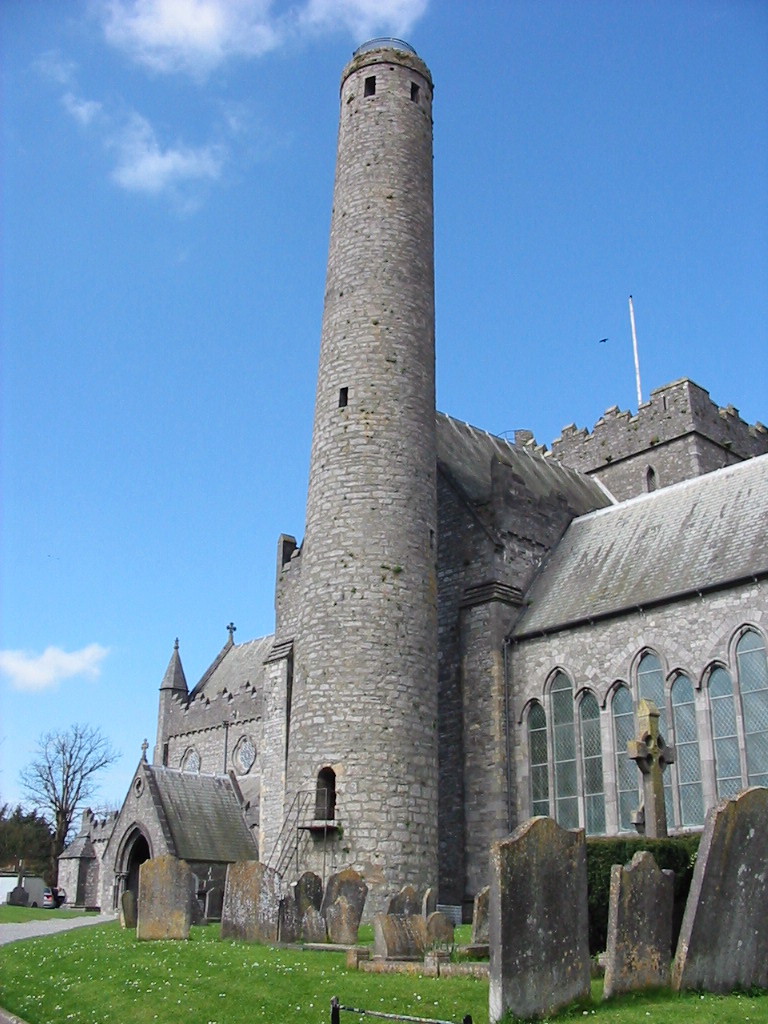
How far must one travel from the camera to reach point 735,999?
9391mm

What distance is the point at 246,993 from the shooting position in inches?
406

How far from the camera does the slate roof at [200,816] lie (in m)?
25.0

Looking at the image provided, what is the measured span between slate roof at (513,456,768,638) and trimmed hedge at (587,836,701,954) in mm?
7205

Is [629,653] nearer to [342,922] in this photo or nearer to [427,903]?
[427,903]

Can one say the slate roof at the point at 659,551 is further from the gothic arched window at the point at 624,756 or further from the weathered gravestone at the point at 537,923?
the weathered gravestone at the point at 537,923

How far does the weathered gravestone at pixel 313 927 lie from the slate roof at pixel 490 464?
1189cm

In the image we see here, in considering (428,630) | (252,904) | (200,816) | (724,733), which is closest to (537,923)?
(252,904)

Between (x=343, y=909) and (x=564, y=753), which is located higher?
(x=564, y=753)

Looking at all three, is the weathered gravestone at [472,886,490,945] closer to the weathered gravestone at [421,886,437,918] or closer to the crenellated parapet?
the weathered gravestone at [421,886,437,918]

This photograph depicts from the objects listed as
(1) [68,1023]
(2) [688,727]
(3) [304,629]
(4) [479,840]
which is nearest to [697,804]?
(2) [688,727]

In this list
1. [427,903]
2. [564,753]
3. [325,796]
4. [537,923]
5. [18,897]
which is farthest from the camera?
[18,897]

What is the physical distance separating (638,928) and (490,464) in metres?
17.5

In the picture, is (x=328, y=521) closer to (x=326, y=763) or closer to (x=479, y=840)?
(x=326, y=763)

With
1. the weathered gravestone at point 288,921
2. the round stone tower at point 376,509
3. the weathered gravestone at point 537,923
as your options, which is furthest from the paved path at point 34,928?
the weathered gravestone at point 537,923
